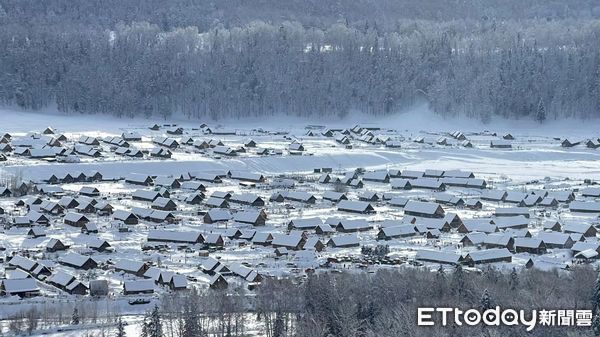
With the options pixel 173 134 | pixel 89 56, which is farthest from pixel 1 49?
pixel 173 134

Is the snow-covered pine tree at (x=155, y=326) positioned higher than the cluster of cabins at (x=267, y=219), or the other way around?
the snow-covered pine tree at (x=155, y=326)

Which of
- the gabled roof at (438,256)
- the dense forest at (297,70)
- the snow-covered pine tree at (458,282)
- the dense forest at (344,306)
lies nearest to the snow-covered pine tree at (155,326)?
the dense forest at (344,306)

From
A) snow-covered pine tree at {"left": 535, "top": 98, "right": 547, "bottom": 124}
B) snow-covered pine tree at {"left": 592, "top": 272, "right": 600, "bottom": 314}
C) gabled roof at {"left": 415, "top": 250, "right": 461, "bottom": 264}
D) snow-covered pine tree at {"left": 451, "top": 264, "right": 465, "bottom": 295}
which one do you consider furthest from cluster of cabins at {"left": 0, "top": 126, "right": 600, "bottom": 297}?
snow-covered pine tree at {"left": 535, "top": 98, "right": 547, "bottom": 124}

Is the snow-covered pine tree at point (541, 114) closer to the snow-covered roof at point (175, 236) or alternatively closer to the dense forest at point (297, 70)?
the dense forest at point (297, 70)

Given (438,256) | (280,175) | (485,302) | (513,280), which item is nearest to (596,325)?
(485,302)

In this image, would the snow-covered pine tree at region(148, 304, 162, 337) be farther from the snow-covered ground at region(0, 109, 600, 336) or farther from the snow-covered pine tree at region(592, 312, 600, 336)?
the snow-covered pine tree at region(592, 312, 600, 336)

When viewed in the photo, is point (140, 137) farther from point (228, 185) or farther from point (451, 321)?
point (451, 321)
